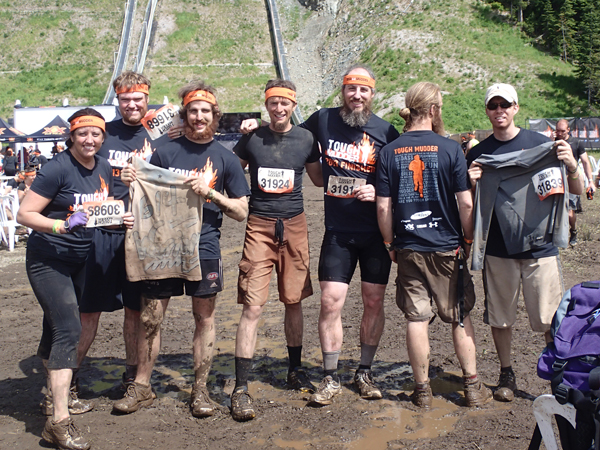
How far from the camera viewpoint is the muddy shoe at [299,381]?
5.10m

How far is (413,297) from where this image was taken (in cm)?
468

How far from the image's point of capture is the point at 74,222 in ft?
13.4

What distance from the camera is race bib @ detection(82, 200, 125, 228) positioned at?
422 centimetres

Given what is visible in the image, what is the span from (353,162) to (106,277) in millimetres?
2277

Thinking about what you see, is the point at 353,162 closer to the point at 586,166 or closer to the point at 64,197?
the point at 64,197

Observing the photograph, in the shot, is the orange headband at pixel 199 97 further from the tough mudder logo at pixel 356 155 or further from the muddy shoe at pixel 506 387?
the muddy shoe at pixel 506 387

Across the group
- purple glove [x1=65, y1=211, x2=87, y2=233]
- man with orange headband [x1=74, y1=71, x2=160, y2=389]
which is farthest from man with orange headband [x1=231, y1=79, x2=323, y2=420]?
purple glove [x1=65, y1=211, x2=87, y2=233]

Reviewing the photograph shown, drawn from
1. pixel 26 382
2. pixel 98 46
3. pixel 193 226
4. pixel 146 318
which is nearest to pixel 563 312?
pixel 193 226

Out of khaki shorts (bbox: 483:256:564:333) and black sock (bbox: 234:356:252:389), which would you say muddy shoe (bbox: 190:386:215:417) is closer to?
black sock (bbox: 234:356:252:389)

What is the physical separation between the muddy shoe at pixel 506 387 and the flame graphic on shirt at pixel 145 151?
3.48m

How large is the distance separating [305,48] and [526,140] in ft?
185

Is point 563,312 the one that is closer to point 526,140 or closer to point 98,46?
point 526,140

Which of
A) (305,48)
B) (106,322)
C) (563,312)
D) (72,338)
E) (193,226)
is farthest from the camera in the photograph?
(305,48)

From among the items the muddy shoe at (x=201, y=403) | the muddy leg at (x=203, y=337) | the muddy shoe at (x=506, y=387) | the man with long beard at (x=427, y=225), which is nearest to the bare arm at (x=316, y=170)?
the man with long beard at (x=427, y=225)
